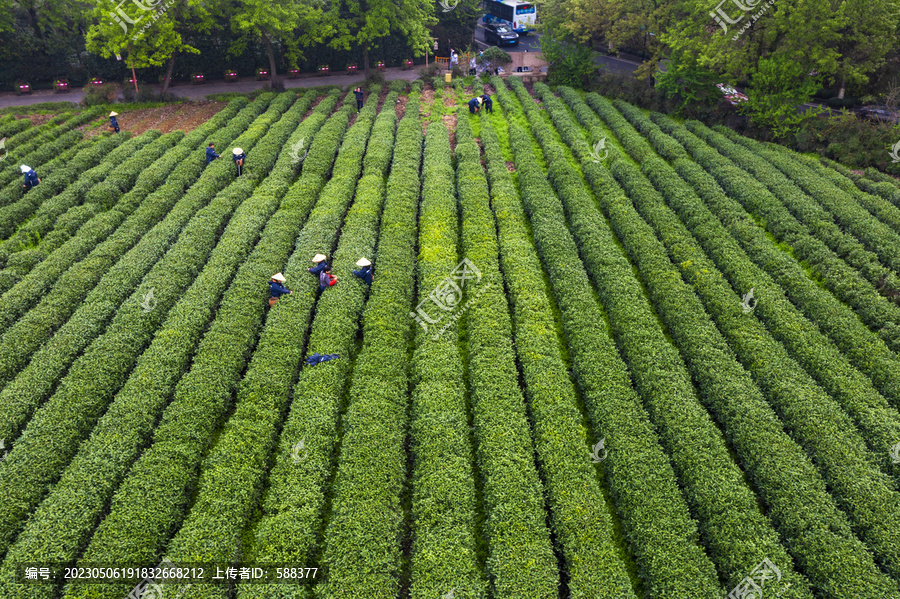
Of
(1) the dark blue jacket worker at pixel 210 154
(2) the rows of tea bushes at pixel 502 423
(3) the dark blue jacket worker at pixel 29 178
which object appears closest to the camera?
(2) the rows of tea bushes at pixel 502 423

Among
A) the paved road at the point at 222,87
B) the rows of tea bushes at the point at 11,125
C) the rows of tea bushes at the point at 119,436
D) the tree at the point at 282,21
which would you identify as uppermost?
the tree at the point at 282,21

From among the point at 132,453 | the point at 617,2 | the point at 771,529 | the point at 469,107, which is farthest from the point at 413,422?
the point at 617,2

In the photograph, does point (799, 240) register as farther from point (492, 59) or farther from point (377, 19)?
point (492, 59)

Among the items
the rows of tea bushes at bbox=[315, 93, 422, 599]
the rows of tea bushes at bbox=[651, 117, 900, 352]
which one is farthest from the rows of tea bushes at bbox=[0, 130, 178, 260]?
the rows of tea bushes at bbox=[651, 117, 900, 352]

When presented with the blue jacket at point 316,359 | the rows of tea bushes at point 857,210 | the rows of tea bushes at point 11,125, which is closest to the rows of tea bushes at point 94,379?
the blue jacket at point 316,359

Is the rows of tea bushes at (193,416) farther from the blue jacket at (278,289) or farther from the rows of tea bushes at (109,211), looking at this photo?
the rows of tea bushes at (109,211)

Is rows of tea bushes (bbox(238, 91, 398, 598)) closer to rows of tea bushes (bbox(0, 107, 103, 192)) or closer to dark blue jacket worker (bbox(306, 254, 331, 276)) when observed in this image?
dark blue jacket worker (bbox(306, 254, 331, 276))
